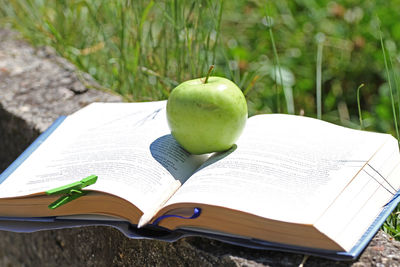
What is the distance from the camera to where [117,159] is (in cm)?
140

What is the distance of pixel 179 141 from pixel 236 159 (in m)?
0.20

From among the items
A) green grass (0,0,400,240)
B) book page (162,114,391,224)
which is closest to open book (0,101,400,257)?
book page (162,114,391,224)

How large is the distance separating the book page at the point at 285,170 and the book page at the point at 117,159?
0.08m

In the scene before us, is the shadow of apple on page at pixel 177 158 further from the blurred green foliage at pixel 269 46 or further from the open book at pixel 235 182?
the blurred green foliage at pixel 269 46

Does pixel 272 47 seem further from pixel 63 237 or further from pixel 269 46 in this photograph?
pixel 63 237

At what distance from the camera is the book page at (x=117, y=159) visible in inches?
50.5

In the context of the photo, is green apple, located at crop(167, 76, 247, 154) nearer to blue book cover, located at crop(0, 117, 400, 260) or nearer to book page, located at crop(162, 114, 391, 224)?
book page, located at crop(162, 114, 391, 224)

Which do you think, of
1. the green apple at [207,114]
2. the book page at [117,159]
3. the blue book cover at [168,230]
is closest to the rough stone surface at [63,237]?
the blue book cover at [168,230]

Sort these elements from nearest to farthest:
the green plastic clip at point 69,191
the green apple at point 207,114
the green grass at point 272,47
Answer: the green plastic clip at point 69,191
the green apple at point 207,114
the green grass at point 272,47

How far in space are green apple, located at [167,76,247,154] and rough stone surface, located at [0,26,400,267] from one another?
280mm

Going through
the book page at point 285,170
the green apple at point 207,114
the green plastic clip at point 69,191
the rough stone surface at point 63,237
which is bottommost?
the rough stone surface at point 63,237

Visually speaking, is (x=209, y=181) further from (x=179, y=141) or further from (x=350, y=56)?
(x=350, y=56)

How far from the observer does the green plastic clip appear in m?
1.28

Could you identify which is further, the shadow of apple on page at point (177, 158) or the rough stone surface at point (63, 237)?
the shadow of apple on page at point (177, 158)
